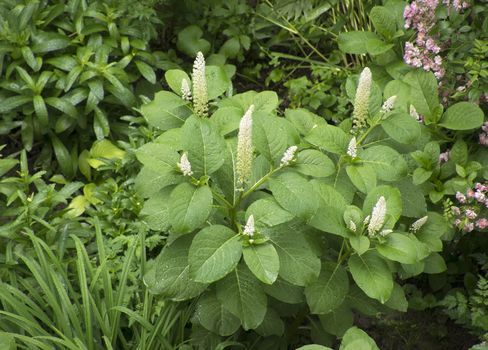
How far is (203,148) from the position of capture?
214cm

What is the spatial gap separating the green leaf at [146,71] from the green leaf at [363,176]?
6.19ft

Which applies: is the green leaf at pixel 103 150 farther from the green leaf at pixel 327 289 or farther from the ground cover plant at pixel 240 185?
the green leaf at pixel 327 289

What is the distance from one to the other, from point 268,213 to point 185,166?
12.2 inches

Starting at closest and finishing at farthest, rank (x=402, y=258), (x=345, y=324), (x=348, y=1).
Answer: (x=402, y=258) → (x=345, y=324) → (x=348, y=1)

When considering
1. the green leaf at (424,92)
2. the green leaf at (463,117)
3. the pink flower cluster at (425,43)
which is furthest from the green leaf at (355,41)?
the green leaf at (463,117)

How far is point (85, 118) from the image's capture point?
3939mm

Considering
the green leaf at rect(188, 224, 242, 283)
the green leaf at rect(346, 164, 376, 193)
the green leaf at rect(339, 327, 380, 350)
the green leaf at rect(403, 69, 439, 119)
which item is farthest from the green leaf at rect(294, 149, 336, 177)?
the green leaf at rect(403, 69, 439, 119)

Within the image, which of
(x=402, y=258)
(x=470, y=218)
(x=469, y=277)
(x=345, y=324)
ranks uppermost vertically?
(x=402, y=258)

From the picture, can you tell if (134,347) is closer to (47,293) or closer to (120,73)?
(47,293)

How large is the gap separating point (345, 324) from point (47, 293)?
3.93 feet

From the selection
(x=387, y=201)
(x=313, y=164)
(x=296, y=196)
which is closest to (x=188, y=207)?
(x=296, y=196)

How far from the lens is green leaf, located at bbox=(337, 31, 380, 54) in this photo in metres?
3.33

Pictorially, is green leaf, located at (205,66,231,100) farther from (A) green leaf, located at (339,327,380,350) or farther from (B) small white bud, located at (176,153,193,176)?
(A) green leaf, located at (339,327,380,350)

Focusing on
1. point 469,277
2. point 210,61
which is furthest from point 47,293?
point 210,61
